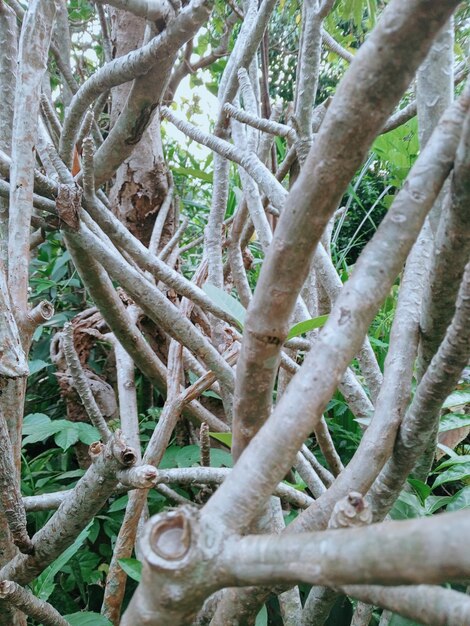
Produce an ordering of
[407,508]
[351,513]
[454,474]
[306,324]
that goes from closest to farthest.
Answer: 1. [351,513]
2. [306,324]
3. [407,508]
4. [454,474]

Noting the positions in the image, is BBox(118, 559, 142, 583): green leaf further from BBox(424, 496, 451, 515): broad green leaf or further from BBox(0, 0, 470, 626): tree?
BBox(424, 496, 451, 515): broad green leaf

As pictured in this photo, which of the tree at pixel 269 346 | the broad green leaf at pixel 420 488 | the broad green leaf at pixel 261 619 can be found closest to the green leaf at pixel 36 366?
the tree at pixel 269 346

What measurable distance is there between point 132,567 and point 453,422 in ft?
2.03

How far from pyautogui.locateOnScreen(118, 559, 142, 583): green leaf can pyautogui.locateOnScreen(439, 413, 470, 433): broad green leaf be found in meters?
0.57

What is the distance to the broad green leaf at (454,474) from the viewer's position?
2.80 ft

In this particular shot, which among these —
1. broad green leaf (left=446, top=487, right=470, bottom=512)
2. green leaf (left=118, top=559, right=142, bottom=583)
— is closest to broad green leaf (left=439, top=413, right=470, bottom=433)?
broad green leaf (left=446, top=487, right=470, bottom=512)

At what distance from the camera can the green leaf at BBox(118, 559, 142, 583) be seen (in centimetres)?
70

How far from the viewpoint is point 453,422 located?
96cm

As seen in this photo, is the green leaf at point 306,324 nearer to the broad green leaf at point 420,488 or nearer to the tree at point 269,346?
the tree at point 269,346

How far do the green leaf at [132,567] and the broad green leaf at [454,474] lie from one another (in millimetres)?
488

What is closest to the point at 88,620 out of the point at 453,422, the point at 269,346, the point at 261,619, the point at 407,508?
the point at 261,619

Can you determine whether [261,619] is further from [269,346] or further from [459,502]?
[269,346]

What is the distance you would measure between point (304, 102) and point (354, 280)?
505 mm

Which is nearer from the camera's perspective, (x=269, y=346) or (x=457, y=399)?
(x=269, y=346)
